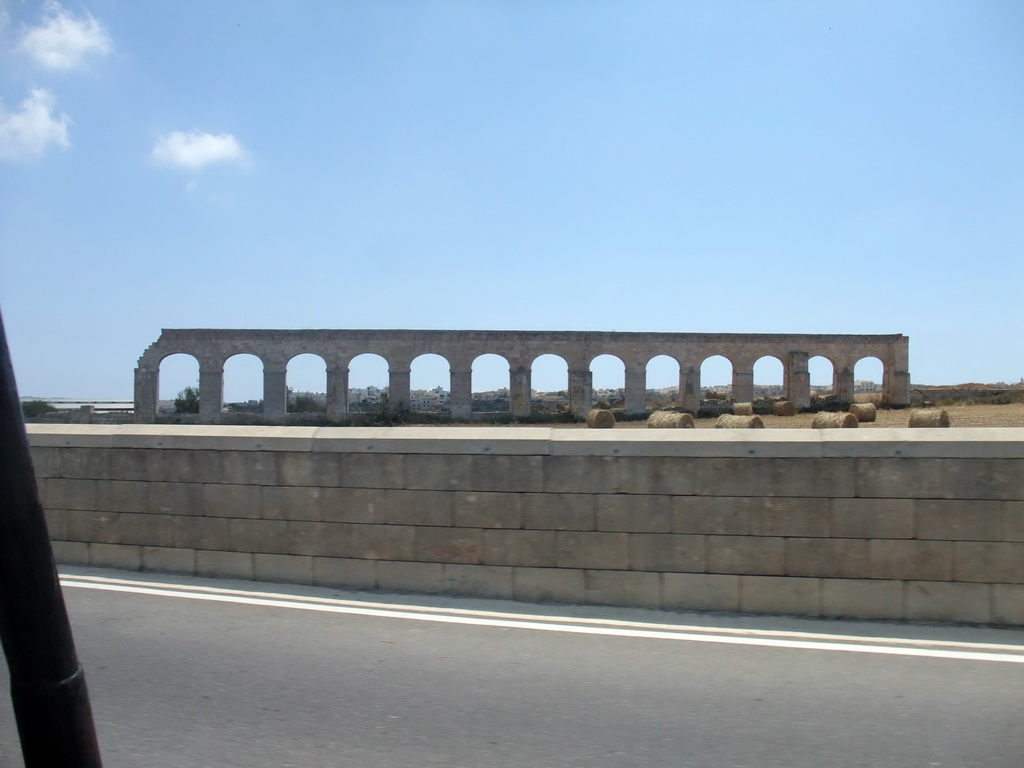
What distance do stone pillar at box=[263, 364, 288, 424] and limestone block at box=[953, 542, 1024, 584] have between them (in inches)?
1584

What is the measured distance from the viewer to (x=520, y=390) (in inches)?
1694

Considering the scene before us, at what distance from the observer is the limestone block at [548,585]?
20.1ft

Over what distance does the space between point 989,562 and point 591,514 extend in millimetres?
2821

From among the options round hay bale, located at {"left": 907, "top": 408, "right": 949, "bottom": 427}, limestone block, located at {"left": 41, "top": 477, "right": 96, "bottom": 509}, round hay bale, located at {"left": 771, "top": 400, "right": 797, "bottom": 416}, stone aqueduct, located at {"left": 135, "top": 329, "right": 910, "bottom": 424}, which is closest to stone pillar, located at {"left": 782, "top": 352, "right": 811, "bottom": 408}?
stone aqueduct, located at {"left": 135, "top": 329, "right": 910, "bottom": 424}

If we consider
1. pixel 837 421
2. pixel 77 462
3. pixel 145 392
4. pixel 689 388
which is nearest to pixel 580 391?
pixel 689 388

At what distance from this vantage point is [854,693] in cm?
446

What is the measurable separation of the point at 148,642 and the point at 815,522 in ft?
15.9

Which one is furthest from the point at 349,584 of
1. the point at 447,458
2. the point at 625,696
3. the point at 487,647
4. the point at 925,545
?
the point at 925,545

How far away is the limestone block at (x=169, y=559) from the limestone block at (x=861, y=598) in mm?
5374

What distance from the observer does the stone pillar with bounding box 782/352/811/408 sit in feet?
145

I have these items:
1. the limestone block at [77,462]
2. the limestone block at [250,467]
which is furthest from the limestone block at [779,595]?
the limestone block at [77,462]

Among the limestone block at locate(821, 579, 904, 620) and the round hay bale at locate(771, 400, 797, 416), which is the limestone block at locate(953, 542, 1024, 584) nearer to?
the limestone block at locate(821, 579, 904, 620)

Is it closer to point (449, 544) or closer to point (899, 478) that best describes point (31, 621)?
point (449, 544)

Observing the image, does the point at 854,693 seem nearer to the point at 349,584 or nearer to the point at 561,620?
the point at 561,620
